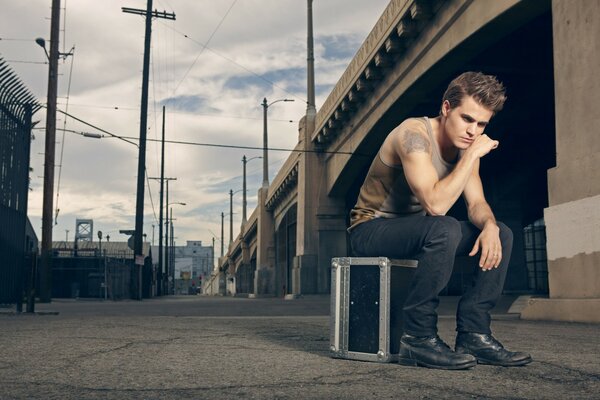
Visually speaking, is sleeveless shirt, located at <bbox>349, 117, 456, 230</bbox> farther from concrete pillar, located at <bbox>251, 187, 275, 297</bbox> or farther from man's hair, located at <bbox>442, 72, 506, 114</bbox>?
concrete pillar, located at <bbox>251, 187, 275, 297</bbox>

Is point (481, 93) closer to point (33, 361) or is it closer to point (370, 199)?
point (370, 199)

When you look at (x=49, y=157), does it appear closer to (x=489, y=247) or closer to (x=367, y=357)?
(x=367, y=357)

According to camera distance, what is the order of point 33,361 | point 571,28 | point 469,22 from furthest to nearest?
point 469,22
point 571,28
point 33,361

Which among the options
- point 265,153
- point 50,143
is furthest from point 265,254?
point 50,143

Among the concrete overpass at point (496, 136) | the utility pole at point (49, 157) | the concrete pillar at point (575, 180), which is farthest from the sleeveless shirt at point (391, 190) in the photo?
the utility pole at point (49, 157)

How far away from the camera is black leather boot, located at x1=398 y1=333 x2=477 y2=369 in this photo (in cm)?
317

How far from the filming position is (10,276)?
11789 mm

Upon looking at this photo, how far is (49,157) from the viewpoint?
1920 centimetres

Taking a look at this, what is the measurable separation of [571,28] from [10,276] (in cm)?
998

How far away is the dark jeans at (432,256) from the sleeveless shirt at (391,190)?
88mm

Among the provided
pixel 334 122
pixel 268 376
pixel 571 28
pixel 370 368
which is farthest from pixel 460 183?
pixel 334 122

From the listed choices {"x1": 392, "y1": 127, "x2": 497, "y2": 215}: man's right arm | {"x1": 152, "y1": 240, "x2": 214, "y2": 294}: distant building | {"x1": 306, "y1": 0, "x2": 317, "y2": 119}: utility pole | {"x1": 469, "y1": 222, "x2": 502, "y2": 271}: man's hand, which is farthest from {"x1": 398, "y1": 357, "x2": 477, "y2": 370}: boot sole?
{"x1": 152, "y1": 240, "x2": 214, "y2": 294}: distant building

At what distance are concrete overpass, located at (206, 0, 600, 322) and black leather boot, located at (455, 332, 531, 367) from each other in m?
1.61

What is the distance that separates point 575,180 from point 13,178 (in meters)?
9.46
